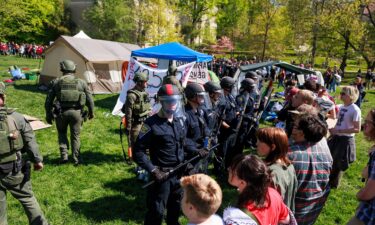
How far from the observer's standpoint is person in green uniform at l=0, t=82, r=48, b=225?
366 cm

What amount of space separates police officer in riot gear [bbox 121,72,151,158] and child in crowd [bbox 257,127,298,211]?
3.80m

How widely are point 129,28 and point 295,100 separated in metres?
34.9

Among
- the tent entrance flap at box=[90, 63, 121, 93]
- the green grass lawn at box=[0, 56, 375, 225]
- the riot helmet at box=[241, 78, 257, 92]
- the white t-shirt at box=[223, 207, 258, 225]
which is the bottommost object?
the green grass lawn at box=[0, 56, 375, 225]

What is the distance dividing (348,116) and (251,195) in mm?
3876

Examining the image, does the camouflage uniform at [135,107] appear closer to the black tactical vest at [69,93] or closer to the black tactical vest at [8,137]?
the black tactical vest at [69,93]

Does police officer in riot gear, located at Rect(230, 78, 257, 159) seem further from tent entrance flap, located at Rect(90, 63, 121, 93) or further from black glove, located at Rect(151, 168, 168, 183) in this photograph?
tent entrance flap, located at Rect(90, 63, 121, 93)

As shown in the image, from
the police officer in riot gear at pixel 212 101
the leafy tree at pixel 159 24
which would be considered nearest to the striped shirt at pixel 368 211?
the police officer in riot gear at pixel 212 101

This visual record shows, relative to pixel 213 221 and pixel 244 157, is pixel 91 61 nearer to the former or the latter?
pixel 244 157

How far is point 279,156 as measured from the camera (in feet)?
9.18

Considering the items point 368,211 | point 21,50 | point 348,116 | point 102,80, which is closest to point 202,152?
point 368,211

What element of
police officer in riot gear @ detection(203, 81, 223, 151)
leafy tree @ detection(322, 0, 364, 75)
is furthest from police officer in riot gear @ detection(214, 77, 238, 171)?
leafy tree @ detection(322, 0, 364, 75)

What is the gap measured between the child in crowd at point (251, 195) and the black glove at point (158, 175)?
1.37 meters

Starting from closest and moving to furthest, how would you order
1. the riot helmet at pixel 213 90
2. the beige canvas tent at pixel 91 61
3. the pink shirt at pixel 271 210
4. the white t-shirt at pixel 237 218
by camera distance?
the white t-shirt at pixel 237 218 → the pink shirt at pixel 271 210 → the riot helmet at pixel 213 90 → the beige canvas tent at pixel 91 61

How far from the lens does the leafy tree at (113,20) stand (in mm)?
37375
